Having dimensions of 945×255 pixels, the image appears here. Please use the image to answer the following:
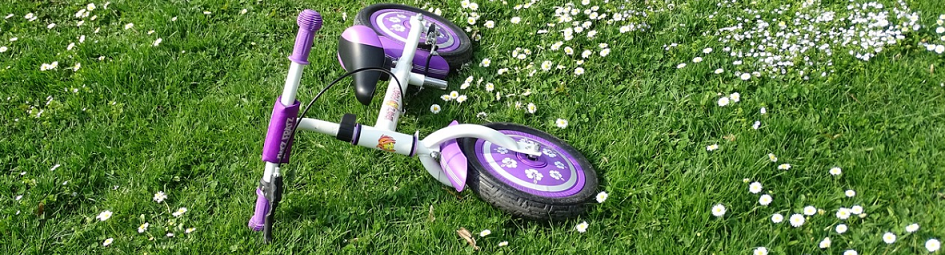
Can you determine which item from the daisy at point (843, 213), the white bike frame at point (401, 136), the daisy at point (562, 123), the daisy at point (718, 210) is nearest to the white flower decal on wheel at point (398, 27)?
the white bike frame at point (401, 136)

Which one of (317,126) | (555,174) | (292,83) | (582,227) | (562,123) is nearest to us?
(292,83)

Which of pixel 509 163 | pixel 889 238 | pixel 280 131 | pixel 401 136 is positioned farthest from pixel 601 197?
pixel 280 131

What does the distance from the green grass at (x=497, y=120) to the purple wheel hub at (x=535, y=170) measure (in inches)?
5.1

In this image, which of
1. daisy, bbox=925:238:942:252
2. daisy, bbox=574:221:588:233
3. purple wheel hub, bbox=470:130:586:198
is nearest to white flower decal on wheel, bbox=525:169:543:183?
purple wheel hub, bbox=470:130:586:198

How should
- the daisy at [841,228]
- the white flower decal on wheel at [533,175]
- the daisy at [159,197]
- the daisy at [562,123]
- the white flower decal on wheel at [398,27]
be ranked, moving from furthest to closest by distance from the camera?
the white flower decal on wheel at [398,27] → the daisy at [562,123] → the daisy at [159,197] → the white flower decal on wheel at [533,175] → the daisy at [841,228]

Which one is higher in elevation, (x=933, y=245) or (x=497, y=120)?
(x=933, y=245)

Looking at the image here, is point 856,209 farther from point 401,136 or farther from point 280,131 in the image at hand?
point 280,131

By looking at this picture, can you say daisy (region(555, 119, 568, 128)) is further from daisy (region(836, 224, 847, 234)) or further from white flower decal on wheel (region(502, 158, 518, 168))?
daisy (region(836, 224, 847, 234))

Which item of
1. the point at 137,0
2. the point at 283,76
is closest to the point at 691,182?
the point at 283,76

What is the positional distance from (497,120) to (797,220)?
1357 millimetres

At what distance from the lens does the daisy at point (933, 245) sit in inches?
93.9

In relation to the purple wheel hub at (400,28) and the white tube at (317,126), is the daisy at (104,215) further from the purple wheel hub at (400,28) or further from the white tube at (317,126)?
the purple wheel hub at (400,28)

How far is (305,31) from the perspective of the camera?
2318mm

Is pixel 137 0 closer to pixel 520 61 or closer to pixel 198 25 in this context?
pixel 198 25
